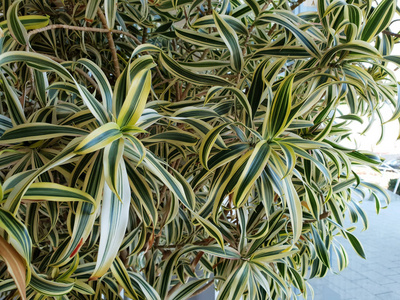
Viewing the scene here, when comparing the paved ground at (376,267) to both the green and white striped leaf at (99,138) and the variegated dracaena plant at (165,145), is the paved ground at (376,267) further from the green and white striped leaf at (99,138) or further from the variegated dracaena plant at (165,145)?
the green and white striped leaf at (99,138)

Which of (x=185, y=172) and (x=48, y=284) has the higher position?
(x=185, y=172)

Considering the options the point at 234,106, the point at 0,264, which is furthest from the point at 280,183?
the point at 0,264

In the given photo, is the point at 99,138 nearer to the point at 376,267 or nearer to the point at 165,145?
the point at 165,145

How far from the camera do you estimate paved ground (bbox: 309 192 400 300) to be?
1.46m

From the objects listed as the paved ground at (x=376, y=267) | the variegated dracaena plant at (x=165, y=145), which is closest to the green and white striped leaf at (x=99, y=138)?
the variegated dracaena plant at (x=165, y=145)

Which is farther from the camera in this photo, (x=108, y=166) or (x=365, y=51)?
(x=365, y=51)

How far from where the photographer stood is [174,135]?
73 cm

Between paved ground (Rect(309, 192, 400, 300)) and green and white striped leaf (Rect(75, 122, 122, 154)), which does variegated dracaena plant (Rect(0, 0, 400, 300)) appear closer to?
green and white striped leaf (Rect(75, 122, 122, 154))

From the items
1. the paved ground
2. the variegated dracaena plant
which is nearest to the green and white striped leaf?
the variegated dracaena plant

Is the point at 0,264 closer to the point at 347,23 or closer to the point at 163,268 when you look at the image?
the point at 163,268

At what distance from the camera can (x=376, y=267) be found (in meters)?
1.53

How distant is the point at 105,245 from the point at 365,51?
1.95 ft

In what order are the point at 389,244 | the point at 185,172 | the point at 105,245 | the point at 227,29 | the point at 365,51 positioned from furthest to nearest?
the point at 389,244
the point at 185,172
the point at 227,29
the point at 365,51
the point at 105,245

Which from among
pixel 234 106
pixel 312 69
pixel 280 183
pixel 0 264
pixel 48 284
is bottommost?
pixel 0 264
